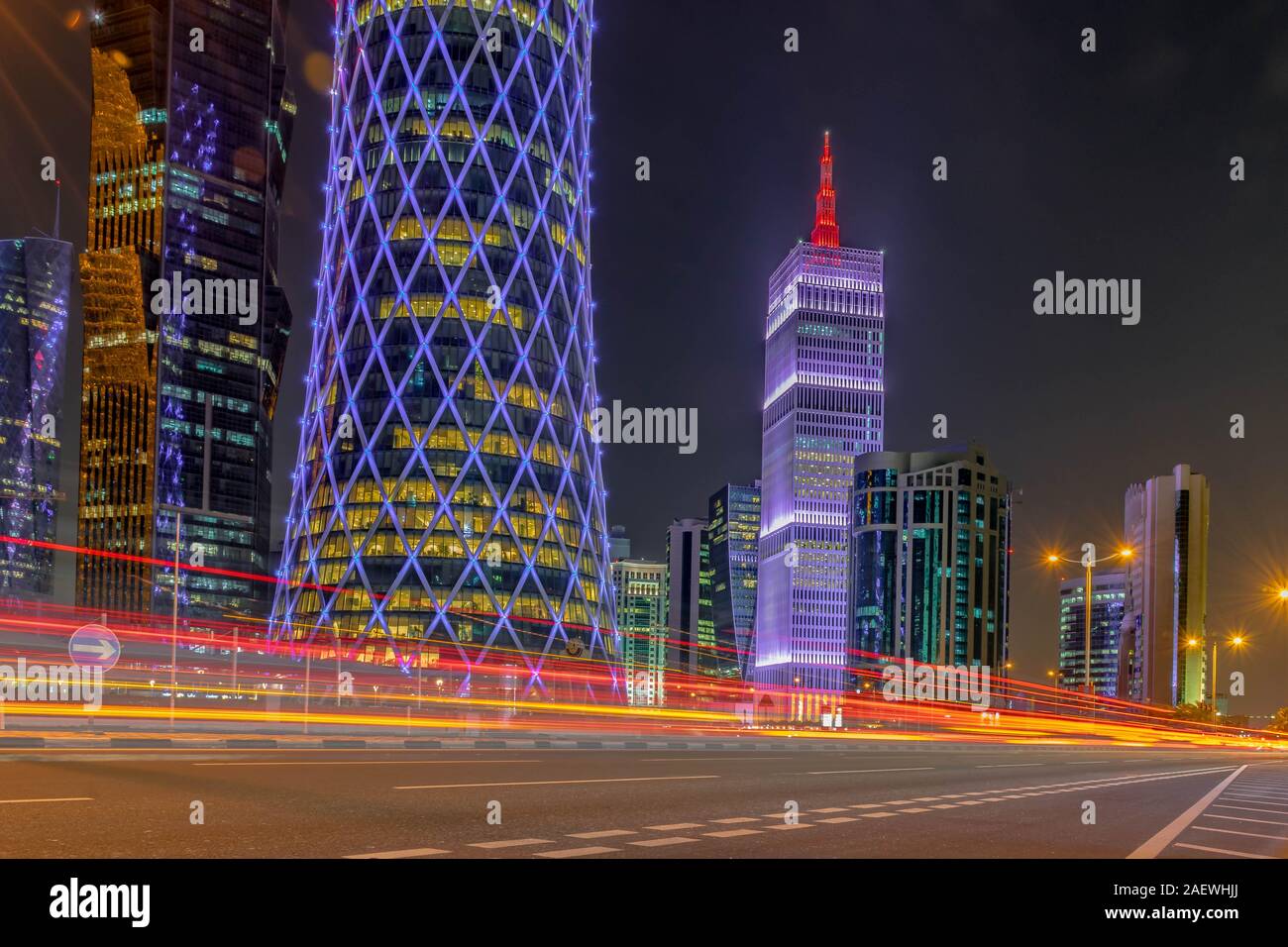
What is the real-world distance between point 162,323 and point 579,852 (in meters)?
197

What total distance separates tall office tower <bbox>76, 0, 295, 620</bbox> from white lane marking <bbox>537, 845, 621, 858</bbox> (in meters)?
186

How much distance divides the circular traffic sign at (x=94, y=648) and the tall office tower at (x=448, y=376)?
5628 centimetres

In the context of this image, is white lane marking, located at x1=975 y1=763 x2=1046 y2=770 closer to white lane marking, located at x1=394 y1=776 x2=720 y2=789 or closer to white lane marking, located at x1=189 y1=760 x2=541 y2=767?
white lane marking, located at x1=394 y1=776 x2=720 y2=789

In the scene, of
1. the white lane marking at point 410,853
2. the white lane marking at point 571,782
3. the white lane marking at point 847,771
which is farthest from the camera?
the white lane marking at point 847,771

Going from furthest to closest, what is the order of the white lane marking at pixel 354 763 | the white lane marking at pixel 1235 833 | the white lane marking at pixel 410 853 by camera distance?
the white lane marking at pixel 354 763 < the white lane marking at pixel 1235 833 < the white lane marking at pixel 410 853

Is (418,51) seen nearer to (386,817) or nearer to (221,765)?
(221,765)

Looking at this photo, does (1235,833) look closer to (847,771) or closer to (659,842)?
(659,842)

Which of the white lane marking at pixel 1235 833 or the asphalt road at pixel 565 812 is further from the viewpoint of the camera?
the white lane marking at pixel 1235 833

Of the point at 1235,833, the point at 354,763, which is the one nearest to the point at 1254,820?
the point at 1235,833

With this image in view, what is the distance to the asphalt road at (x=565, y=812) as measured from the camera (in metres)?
10.4

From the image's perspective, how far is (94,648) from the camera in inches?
1570

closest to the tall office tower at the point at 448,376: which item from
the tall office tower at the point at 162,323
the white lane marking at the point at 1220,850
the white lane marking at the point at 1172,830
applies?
the white lane marking at the point at 1172,830

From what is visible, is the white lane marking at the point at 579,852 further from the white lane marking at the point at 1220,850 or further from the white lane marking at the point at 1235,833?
the white lane marking at the point at 1235,833

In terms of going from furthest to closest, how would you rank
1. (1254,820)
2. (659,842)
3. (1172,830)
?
(1254,820), (1172,830), (659,842)
